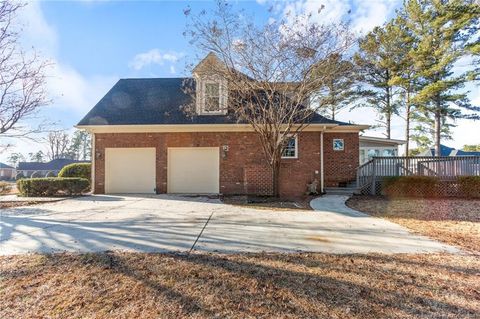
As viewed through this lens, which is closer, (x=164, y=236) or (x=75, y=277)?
(x=75, y=277)

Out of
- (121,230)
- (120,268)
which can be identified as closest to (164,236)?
(121,230)

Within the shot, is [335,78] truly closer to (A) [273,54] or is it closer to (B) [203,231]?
(A) [273,54]

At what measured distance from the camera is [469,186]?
34.8 feet

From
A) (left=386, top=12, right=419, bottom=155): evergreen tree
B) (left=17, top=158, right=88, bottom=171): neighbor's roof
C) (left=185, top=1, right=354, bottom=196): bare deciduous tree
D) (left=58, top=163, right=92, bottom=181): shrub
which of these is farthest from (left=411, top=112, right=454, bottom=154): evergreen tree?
(left=17, top=158, right=88, bottom=171): neighbor's roof

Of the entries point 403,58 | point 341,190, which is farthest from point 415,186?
point 403,58

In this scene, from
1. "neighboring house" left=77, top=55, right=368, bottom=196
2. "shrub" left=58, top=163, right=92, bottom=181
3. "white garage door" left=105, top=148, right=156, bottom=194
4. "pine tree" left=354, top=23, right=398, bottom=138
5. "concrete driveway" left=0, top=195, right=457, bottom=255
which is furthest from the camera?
"pine tree" left=354, top=23, right=398, bottom=138

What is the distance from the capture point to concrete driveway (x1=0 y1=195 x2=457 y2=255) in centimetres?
423

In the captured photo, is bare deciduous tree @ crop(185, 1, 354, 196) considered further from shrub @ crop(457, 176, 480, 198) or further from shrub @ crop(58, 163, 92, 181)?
shrub @ crop(58, 163, 92, 181)

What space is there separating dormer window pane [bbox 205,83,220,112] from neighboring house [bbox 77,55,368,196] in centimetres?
57

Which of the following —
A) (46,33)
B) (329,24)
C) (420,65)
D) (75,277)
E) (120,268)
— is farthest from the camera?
(420,65)

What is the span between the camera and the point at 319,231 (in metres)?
5.36

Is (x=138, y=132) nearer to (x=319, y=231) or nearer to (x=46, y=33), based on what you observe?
→ (x=46, y=33)

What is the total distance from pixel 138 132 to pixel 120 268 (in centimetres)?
1011

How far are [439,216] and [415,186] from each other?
403 centimetres
